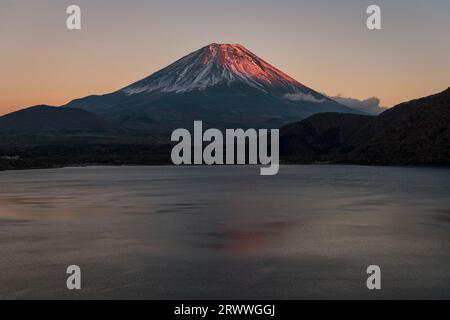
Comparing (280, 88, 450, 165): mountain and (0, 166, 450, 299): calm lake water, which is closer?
(0, 166, 450, 299): calm lake water

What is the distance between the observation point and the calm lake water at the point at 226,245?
1536 centimetres

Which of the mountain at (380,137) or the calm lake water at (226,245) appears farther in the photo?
the mountain at (380,137)

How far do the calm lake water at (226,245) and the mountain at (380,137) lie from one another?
46352 mm

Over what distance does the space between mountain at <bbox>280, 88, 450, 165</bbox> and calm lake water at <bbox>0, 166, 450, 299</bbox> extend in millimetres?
46352

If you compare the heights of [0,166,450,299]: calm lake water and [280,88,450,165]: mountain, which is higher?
[280,88,450,165]: mountain

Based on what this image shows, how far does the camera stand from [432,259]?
18516 millimetres

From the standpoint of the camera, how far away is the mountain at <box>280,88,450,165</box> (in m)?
83.6

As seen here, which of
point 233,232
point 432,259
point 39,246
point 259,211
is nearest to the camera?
point 432,259

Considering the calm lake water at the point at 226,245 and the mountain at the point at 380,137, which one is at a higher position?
the mountain at the point at 380,137

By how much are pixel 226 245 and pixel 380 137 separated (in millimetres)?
76353
